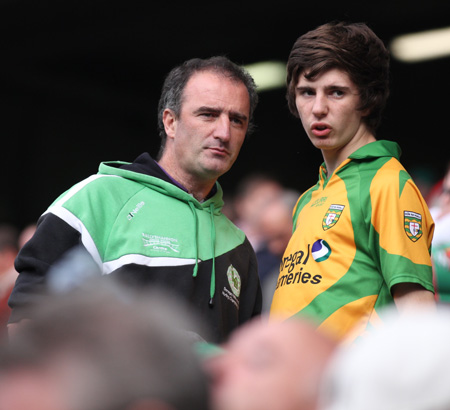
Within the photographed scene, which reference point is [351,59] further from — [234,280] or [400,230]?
[234,280]

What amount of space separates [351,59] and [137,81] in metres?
9.49

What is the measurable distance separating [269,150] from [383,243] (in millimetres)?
10273

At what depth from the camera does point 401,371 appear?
0.75 metres

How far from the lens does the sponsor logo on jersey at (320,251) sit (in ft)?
7.57

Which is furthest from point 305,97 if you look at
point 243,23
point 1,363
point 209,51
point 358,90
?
point 209,51

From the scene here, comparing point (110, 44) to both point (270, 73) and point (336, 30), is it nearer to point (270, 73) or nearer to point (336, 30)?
point (270, 73)

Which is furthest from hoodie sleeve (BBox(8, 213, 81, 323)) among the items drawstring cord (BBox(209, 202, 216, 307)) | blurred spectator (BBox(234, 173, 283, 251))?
blurred spectator (BBox(234, 173, 283, 251))

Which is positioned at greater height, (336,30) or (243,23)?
(243,23)

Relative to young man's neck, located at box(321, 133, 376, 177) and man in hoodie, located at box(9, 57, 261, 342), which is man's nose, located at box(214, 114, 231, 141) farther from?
young man's neck, located at box(321, 133, 376, 177)

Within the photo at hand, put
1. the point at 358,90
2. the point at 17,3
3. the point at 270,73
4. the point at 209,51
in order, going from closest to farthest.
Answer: the point at 358,90 → the point at 17,3 → the point at 209,51 → the point at 270,73

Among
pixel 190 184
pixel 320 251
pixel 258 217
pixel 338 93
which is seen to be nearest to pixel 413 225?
pixel 320 251

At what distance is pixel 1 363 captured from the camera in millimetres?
790

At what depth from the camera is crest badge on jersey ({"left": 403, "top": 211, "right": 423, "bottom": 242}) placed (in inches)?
87.4

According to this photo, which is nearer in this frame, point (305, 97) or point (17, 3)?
point (305, 97)
